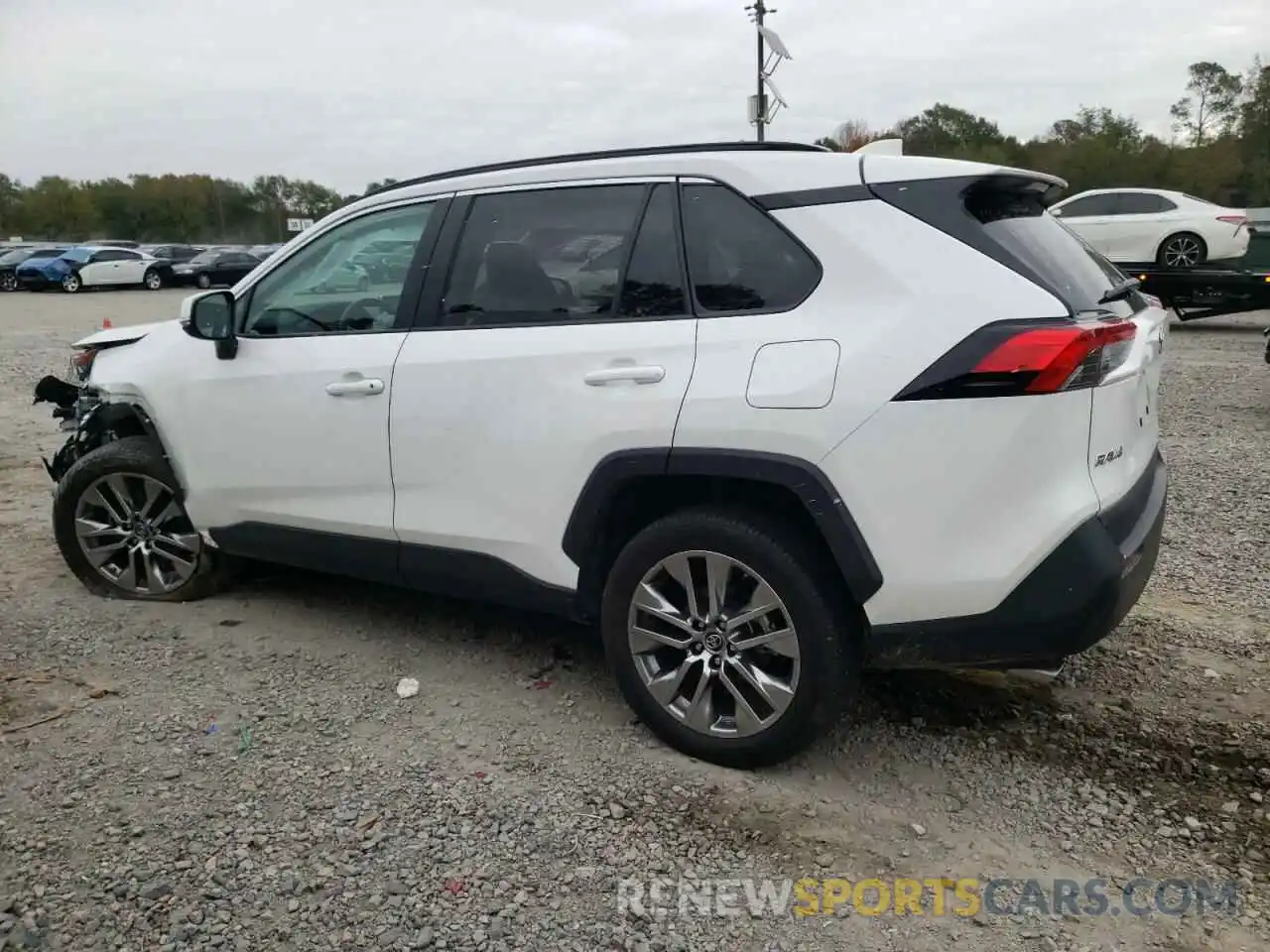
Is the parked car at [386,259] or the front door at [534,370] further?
the parked car at [386,259]

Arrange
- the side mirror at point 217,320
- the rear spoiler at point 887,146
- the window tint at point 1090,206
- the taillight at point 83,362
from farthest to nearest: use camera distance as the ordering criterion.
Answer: the window tint at point 1090,206 < the taillight at point 83,362 < the side mirror at point 217,320 < the rear spoiler at point 887,146

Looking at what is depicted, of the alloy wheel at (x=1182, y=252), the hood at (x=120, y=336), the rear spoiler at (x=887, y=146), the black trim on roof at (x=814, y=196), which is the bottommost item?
the alloy wheel at (x=1182, y=252)

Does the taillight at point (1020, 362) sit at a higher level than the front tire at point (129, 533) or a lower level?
higher

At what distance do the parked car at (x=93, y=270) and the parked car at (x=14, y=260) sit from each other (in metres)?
0.45

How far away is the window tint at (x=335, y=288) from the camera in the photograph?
12.5ft

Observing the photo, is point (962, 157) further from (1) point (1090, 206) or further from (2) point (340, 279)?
(2) point (340, 279)

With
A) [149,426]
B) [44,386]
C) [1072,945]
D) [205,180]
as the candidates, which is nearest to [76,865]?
[149,426]

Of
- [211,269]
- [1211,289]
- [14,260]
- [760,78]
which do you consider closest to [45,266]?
[14,260]

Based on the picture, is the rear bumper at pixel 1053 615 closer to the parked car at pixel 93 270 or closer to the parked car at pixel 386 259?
the parked car at pixel 386 259

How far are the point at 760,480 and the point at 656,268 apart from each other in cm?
80

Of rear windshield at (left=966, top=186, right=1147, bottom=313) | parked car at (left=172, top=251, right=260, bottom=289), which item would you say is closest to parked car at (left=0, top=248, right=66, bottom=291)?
parked car at (left=172, top=251, right=260, bottom=289)

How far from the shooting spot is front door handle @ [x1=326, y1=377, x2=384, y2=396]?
12.1 feet

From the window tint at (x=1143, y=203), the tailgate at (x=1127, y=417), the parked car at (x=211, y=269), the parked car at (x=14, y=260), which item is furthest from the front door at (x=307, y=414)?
the parked car at (x=14, y=260)

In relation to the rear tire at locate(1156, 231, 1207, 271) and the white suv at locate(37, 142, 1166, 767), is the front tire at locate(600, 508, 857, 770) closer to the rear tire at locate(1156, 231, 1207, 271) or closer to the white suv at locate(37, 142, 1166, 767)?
the white suv at locate(37, 142, 1166, 767)
